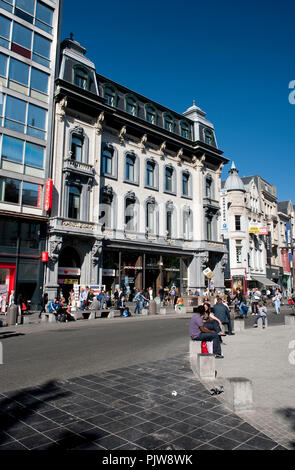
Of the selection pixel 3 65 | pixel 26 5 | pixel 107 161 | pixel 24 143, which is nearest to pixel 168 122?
pixel 107 161

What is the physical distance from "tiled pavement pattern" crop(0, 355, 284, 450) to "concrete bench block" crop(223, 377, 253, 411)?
0.16 m

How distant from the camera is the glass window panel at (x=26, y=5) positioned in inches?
951

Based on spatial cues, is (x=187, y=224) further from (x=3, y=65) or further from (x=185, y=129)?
(x=3, y=65)

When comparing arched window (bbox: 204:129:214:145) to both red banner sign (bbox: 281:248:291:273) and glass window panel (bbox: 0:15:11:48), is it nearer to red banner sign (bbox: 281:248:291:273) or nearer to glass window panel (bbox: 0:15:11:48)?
glass window panel (bbox: 0:15:11:48)

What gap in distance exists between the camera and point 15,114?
23.4 metres

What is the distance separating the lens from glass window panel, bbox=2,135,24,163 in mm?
22672

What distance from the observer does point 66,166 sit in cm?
2520

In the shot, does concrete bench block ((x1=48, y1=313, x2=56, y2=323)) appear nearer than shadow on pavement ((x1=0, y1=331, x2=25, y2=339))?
No

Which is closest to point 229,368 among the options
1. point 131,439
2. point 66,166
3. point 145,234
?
point 131,439

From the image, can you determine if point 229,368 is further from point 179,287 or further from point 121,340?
point 179,287

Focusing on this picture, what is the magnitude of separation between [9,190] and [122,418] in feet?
67.9

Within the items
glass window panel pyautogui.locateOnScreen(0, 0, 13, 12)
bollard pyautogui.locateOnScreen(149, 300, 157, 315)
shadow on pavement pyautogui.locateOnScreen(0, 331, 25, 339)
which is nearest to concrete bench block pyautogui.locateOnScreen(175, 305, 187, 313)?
bollard pyautogui.locateOnScreen(149, 300, 157, 315)

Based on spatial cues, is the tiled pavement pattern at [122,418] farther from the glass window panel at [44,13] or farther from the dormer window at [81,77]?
the glass window panel at [44,13]

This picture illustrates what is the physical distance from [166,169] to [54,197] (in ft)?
45.0
